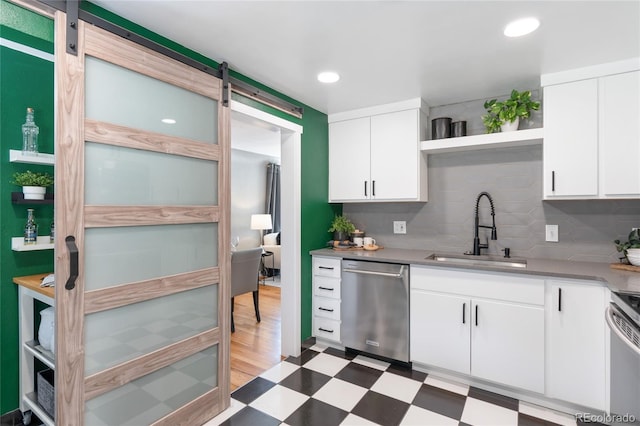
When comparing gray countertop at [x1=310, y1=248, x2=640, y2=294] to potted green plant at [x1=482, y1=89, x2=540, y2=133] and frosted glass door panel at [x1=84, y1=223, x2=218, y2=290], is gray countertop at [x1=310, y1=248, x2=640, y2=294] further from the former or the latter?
frosted glass door panel at [x1=84, y1=223, x2=218, y2=290]

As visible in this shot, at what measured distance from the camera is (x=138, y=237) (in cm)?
167

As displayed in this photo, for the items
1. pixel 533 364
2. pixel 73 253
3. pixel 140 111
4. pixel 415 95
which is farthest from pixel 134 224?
pixel 533 364

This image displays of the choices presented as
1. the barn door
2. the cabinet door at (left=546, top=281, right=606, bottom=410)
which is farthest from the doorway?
the cabinet door at (left=546, top=281, right=606, bottom=410)

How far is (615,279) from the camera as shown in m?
1.82

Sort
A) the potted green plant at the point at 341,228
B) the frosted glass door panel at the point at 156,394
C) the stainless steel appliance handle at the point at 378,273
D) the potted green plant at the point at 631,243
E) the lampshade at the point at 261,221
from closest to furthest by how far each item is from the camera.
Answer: the frosted glass door panel at the point at 156,394, the potted green plant at the point at 631,243, the stainless steel appliance handle at the point at 378,273, the potted green plant at the point at 341,228, the lampshade at the point at 261,221

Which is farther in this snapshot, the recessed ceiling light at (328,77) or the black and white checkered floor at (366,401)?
the recessed ceiling light at (328,77)

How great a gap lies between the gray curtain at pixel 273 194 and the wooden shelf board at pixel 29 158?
5.26 m

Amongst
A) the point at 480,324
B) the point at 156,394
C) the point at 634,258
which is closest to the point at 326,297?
the point at 480,324

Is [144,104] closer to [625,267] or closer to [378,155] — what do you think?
[378,155]

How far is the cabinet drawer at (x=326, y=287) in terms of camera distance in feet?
9.66

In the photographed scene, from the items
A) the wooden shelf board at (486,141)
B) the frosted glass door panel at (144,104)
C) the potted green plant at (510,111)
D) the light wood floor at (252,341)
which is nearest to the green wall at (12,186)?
the frosted glass door panel at (144,104)

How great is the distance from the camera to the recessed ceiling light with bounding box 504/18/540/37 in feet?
5.45

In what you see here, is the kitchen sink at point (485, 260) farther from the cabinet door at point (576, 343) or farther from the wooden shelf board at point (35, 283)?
the wooden shelf board at point (35, 283)

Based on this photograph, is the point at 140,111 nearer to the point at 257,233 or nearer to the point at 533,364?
the point at 533,364
